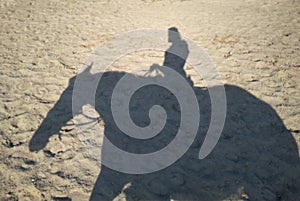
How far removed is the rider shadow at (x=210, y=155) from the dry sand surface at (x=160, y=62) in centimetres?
1

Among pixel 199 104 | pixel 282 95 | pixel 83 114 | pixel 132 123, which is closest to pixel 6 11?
pixel 83 114

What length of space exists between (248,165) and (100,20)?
499 centimetres

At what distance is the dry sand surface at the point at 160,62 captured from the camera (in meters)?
2.88

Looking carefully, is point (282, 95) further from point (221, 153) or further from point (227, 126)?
point (221, 153)

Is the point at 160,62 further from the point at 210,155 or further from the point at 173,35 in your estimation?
the point at 210,155

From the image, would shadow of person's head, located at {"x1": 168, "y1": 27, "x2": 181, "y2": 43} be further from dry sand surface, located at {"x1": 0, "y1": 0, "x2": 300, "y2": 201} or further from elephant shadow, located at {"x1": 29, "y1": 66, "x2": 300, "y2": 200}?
elephant shadow, located at {"x1": 29, "y1": 66, "x2": 300, "y2": 200}

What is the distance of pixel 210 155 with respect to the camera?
323 centimetres

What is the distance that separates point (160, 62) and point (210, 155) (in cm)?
232

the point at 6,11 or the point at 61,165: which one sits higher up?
the point at 6,11

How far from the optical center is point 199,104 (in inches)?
156

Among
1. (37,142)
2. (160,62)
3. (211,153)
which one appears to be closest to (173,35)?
(160,62)

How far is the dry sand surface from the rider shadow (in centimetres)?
1

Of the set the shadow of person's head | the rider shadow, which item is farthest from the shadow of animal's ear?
A: the shadow of person's head

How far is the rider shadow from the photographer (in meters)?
2.83
